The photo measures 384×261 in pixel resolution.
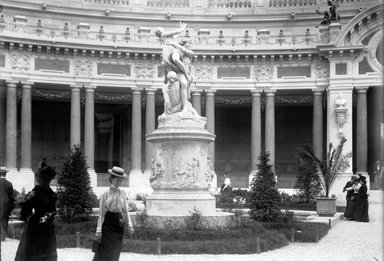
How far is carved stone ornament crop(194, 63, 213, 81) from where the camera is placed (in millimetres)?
44875

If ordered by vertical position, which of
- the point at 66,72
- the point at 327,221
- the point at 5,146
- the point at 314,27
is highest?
the point at 314,27

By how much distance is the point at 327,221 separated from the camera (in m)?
25.6

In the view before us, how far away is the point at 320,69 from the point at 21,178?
22.0 m

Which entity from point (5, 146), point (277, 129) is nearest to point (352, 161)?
point (277, 129)

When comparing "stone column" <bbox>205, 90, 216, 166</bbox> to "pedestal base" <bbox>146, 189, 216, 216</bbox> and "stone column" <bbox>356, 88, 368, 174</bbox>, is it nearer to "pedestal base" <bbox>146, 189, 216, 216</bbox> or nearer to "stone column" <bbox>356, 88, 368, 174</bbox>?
"stone column" <bbox>356, 88, 368, 174</bbox>

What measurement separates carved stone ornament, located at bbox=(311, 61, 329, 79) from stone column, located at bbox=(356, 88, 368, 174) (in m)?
2.63

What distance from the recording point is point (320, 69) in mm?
43781

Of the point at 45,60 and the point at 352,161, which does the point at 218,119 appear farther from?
the point at 45,60

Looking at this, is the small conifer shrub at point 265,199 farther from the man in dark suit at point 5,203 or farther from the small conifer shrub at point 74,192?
the man in dark suit at point 5,203

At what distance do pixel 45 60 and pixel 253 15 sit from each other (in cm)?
1645

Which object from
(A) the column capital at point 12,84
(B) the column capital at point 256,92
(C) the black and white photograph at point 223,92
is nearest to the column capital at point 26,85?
(C) the black and white photograph at point 223,92

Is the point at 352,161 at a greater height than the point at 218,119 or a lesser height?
lesser

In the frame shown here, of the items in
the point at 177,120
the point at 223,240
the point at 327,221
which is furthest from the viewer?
the point at 327,221

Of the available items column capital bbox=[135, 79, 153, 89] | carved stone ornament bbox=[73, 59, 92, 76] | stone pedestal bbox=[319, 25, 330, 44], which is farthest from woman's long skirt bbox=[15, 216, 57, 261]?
stone pedestal bbox=[319, 25, 330, 44]
